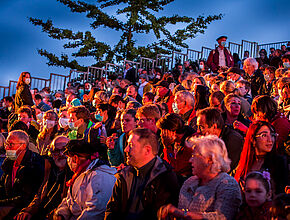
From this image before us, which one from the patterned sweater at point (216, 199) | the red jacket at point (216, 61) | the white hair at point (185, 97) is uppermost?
the red jacket at point (216, 61)

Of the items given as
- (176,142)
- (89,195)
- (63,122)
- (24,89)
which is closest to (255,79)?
(63,122)

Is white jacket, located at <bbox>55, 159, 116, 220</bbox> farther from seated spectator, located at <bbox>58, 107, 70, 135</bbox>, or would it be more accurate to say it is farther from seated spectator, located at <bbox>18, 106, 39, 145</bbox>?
seated spectator, located at <bbox>18, 106, 39, 145</bbox>

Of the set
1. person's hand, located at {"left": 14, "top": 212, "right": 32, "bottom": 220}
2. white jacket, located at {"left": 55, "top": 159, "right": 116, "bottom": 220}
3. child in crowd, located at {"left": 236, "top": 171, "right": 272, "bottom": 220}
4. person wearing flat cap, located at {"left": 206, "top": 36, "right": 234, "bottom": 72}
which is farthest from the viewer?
person wearing flat cap, located at {"left": 206, "top": 36, "right": 234, "bottom": 72}

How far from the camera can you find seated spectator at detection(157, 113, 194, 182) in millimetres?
4199

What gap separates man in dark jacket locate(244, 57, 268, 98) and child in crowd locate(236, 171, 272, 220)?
6.35 meters

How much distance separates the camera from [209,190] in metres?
3.07

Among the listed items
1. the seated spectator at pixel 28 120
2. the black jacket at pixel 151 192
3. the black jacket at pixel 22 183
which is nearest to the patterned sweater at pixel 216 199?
the black jacket at pixel 151 192

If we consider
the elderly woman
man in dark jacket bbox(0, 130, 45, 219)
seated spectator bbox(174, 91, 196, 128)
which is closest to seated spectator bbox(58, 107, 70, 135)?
man in dark jacket bbox(0, 130, 45, 219)

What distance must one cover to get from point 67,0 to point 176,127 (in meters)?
24.0

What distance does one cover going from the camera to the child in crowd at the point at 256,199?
9.58 feet

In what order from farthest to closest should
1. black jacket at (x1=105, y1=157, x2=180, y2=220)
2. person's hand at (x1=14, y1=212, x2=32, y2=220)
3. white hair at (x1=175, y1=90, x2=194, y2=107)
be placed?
white hair at (x1=175, y1=90, x2=194, y2=107) → person's hand at (x1=14, y1=212, x2=32, y2=220) → black jacket at (x1=105, y1=157, x2=180, y2=220)

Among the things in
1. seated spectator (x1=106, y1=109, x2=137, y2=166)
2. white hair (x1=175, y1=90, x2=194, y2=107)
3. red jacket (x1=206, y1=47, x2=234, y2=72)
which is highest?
red jacket (x1=206, y1=47, x2=234, y2=72)

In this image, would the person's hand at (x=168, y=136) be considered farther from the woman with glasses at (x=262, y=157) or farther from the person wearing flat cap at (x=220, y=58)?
the person wearing flat cap at (x=220, y=58)

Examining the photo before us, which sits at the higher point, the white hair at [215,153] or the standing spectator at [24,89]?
the standing spectator at [24,89]
